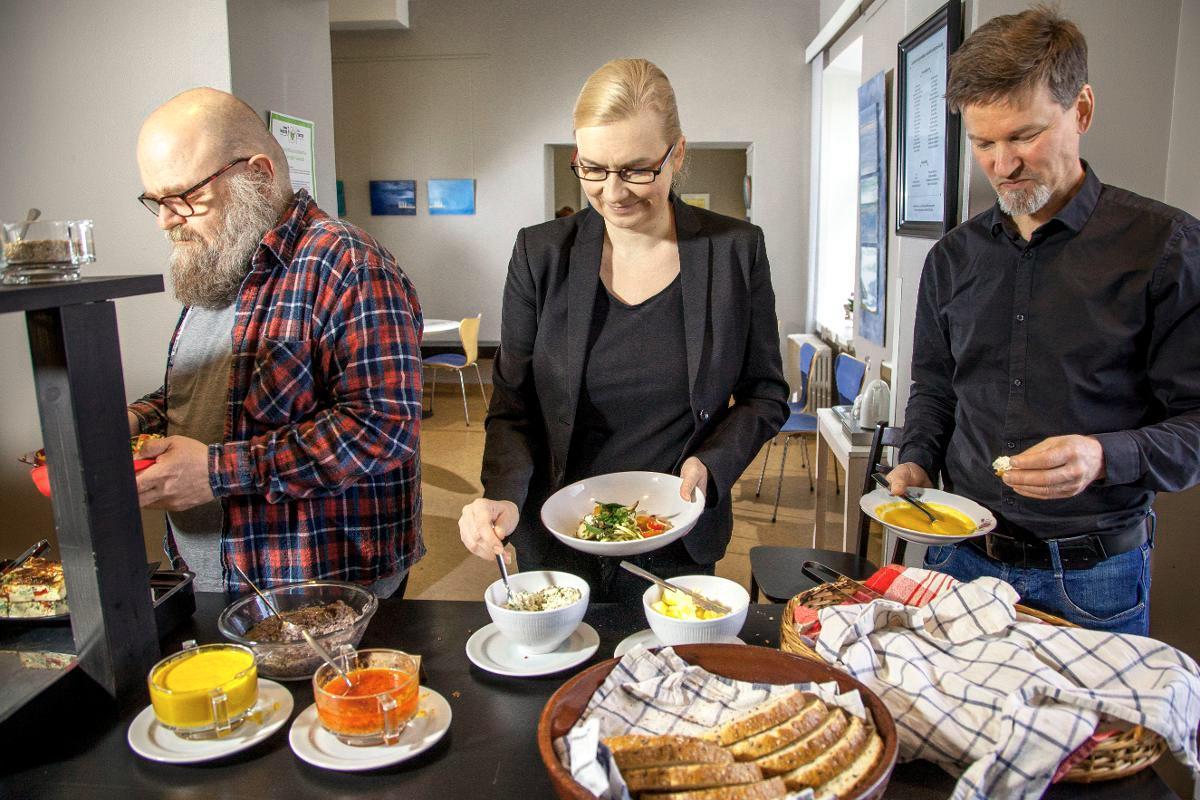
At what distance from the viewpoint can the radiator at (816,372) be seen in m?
5.26

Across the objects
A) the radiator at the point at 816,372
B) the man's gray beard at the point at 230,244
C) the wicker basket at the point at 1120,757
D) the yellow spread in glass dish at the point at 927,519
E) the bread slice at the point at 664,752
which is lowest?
the radiator at the point at 816,372

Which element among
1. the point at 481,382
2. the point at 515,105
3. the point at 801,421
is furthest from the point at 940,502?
the point at 515,105

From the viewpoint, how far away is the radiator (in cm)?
526

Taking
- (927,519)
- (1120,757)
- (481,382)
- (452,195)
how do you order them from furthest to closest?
1. (481,382)
2. (452,195)
3. (927,519)
4. (1120,757)

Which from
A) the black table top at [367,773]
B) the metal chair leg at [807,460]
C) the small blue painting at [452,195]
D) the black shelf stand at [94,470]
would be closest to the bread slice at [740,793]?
the black table top at [367,773]

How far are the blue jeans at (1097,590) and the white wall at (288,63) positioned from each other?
249 cm

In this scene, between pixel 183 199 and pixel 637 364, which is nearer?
pixel 183 199

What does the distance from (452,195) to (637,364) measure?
637 centimetres

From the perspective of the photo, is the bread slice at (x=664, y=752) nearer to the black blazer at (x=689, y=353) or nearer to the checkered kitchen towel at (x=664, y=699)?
the checkered kitchen towel at (x=664, y=699)

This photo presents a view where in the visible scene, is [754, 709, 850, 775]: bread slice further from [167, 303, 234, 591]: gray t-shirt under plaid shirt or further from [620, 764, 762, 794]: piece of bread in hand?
[167, 303, 234, 591]: gray t-shirt under plaid shirt

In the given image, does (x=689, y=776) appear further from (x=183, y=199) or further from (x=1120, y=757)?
(x=183, y=199)

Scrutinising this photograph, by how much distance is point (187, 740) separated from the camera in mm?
1072

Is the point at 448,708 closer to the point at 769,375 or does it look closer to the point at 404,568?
the point at 404,568

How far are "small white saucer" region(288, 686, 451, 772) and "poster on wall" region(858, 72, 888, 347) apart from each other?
4047mm
